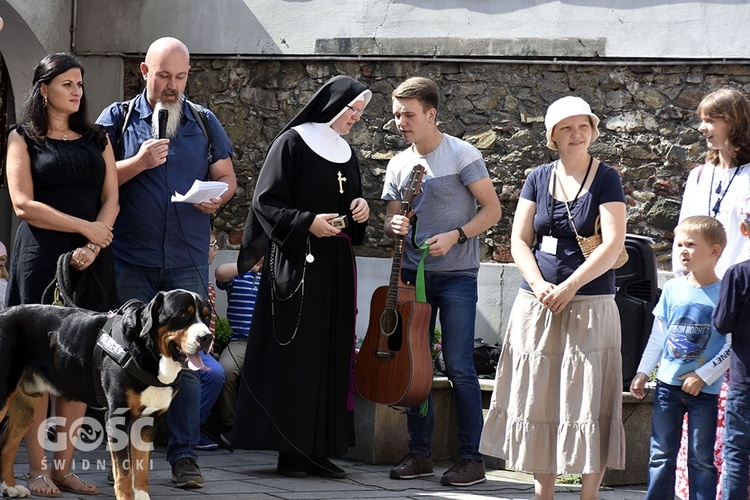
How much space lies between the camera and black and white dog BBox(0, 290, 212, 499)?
4.61 m

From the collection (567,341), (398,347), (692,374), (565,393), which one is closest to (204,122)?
(398,347)

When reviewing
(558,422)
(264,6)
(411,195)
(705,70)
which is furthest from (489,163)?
(558,422)

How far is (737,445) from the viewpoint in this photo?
4945mm

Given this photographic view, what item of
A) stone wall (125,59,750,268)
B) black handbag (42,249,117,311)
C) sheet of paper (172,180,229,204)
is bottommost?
black handbag (42,249,117,311)

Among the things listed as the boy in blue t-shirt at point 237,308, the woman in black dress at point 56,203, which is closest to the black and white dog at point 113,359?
the woman in black dress at point 56,203

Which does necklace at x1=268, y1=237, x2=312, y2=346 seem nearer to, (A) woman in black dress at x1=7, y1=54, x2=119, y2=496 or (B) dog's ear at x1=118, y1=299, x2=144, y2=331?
(A) woman in black dress at x1=7, y1=54, x2=119, y2=496

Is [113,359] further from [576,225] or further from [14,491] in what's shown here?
[576,225]

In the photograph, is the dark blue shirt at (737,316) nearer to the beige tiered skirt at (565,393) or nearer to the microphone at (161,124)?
the beige tiered skirt at (565,393)

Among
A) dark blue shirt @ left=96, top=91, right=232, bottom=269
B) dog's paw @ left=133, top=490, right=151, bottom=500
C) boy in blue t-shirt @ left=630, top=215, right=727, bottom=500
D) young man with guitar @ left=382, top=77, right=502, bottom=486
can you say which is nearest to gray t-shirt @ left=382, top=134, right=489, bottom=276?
young man with guitar @ left=382, top=77, right=502, bottom=486

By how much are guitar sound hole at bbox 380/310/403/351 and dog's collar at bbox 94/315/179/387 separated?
163 cm

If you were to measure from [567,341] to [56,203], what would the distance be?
245cm

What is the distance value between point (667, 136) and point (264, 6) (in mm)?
3541

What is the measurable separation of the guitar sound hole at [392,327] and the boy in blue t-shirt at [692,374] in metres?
1.42

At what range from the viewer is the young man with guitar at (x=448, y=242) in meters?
6.27
